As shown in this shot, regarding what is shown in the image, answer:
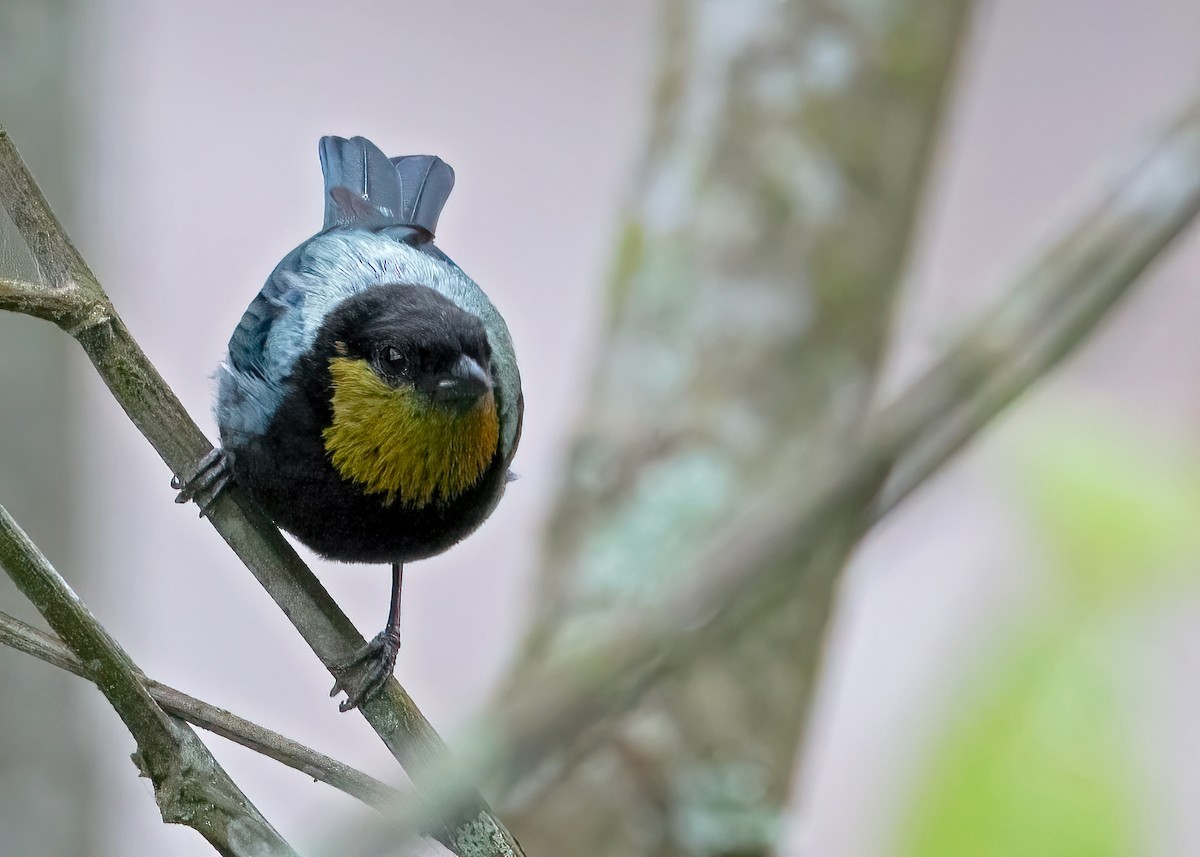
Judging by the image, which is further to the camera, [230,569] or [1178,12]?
[1178,12]

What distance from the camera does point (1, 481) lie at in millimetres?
2197

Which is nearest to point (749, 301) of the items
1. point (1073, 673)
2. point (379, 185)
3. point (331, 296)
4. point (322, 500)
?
point (379, 185)

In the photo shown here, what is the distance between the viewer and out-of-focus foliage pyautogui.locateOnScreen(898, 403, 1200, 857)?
0.90 m

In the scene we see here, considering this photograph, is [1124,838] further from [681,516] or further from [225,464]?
[681,516]

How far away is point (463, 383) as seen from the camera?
151 cm

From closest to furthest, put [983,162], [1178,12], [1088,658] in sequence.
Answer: [1088,658] < [1178,12] < [983,162]

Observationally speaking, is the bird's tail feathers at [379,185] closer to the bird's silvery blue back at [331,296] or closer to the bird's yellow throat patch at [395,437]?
the bird's silvery blue back at [331,296]

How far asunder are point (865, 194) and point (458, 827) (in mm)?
1688

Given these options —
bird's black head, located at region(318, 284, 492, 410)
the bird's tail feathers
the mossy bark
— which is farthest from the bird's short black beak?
the mossy bark

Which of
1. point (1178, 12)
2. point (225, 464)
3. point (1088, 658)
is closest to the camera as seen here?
point (1088, 658)

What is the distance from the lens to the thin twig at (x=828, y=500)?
0.82 meters

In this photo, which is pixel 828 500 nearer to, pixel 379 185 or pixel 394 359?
pixel 394 359

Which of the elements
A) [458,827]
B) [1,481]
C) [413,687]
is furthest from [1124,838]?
[413,687]

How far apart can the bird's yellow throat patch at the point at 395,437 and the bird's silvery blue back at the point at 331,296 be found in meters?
0.09
